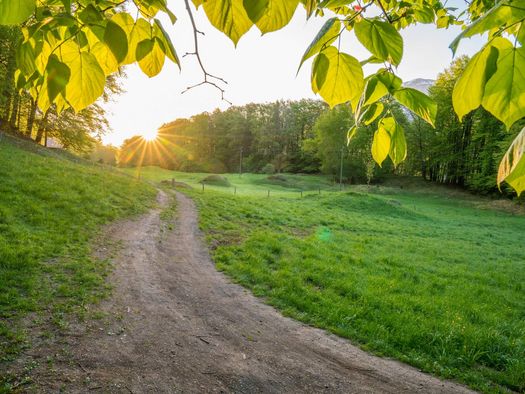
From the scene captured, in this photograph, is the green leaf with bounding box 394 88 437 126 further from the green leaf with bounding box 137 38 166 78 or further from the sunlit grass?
the sunlit grass

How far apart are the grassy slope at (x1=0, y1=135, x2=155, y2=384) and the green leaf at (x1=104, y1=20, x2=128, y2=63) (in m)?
5.07

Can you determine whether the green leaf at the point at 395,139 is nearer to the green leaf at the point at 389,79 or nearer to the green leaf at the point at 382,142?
the green leaf at the point at 382,142

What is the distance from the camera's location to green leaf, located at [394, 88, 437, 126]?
1038 mm

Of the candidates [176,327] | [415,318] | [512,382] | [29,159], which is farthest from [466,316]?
[29,159]

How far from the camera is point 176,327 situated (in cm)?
570

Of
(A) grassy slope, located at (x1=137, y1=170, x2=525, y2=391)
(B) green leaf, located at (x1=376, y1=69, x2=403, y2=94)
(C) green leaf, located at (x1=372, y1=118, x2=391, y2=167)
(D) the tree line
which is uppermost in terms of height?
(D) the tree line

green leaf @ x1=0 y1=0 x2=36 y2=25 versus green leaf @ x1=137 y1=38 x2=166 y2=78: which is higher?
green leaf @ x1=137 y1=38 x2=166 y2=78

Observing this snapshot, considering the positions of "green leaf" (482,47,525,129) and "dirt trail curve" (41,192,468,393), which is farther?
"dirt trail curve" (41,192,468,393)

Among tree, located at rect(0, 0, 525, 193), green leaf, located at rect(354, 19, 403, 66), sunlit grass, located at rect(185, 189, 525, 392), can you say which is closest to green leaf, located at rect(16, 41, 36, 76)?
tree, located at rect(0, 0, 525, 193)

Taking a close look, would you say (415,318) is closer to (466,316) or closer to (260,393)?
(466,316)

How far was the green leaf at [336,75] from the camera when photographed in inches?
34.4

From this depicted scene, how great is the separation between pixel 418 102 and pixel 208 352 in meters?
5.02

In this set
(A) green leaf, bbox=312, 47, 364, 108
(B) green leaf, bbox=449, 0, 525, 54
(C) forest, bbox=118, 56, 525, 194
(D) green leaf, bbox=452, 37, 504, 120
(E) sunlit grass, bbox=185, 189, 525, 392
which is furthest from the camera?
(C) forest, bbox=118, 56, 525, 194

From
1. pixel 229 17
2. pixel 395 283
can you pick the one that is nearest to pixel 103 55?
pixel 229 17
